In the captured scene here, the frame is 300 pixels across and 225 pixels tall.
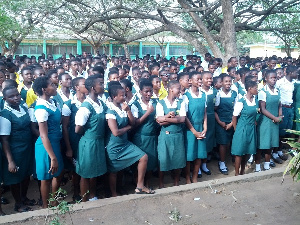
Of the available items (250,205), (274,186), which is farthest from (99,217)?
(274,186)

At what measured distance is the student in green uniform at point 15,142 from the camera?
11.0 feet

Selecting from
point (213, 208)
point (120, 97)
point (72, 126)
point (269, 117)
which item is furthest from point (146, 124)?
point (269, 117)

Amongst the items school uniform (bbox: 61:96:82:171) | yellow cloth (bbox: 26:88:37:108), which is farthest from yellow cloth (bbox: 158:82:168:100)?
yellow cloth (bbox: 26:88:37:108)

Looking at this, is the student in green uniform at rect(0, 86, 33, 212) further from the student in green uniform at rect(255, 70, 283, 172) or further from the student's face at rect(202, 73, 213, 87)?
the student in green uniform at rect(255, 70, 283, 172)

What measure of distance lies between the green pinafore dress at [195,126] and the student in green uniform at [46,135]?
1766 millimetres

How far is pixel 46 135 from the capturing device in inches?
125

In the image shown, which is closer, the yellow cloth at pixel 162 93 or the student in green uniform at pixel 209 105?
the student in green uniform at pixel 209 105

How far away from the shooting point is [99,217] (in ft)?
10.4

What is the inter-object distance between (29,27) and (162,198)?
29.7 ft

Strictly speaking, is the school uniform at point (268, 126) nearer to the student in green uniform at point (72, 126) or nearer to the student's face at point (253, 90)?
the student's face at point (253, 90)

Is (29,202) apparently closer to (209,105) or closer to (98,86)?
(98,86)

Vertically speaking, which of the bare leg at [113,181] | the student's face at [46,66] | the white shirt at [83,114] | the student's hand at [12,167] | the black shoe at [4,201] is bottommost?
the black shoe at [4,201]

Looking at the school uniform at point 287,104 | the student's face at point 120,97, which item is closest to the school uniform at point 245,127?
the school uniform at point 287,104

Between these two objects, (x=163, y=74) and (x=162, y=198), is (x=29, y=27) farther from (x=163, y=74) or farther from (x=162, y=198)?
(x=162, y=198)
